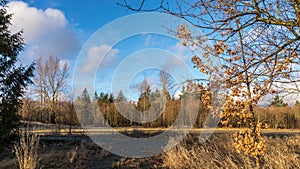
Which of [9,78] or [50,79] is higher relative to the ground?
[50,79]

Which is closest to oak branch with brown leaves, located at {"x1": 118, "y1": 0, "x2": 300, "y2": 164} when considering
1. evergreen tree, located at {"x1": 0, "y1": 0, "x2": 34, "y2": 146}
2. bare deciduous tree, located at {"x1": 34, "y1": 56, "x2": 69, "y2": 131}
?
evergreen tree, located at {"x1": 0, "y1": 0, "x2": 34, "y2": 146}

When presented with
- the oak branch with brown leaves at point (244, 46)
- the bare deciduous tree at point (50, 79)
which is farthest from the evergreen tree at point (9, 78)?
the bare deciduous tree at point (50, 79)

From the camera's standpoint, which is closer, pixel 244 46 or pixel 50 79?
pixel 244 46

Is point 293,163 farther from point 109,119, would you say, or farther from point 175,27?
point 109,119

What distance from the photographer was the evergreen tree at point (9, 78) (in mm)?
7614

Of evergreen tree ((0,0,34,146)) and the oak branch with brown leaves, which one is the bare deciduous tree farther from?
the oak branch with brown leaves

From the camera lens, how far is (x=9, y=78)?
7969 millimetres

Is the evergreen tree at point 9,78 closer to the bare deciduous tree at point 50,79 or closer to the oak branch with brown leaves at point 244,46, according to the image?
the oak branch with brown leaves at point 244,46

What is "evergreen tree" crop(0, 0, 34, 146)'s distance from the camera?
7.61 meters

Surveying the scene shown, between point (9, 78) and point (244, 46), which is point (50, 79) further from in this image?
point (244, 46)

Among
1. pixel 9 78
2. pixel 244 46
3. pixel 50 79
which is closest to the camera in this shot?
pixel 244 46

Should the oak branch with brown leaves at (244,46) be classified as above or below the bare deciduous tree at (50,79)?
below

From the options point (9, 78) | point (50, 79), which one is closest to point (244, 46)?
point (9, 78)

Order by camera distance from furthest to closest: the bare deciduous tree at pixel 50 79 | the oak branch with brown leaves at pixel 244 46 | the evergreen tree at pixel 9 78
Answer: the bare deciduous tree at pixel 50 79 → the evergreen tree at pixel 9 78 → the oak branch with brown leaves at pixel 244 46
